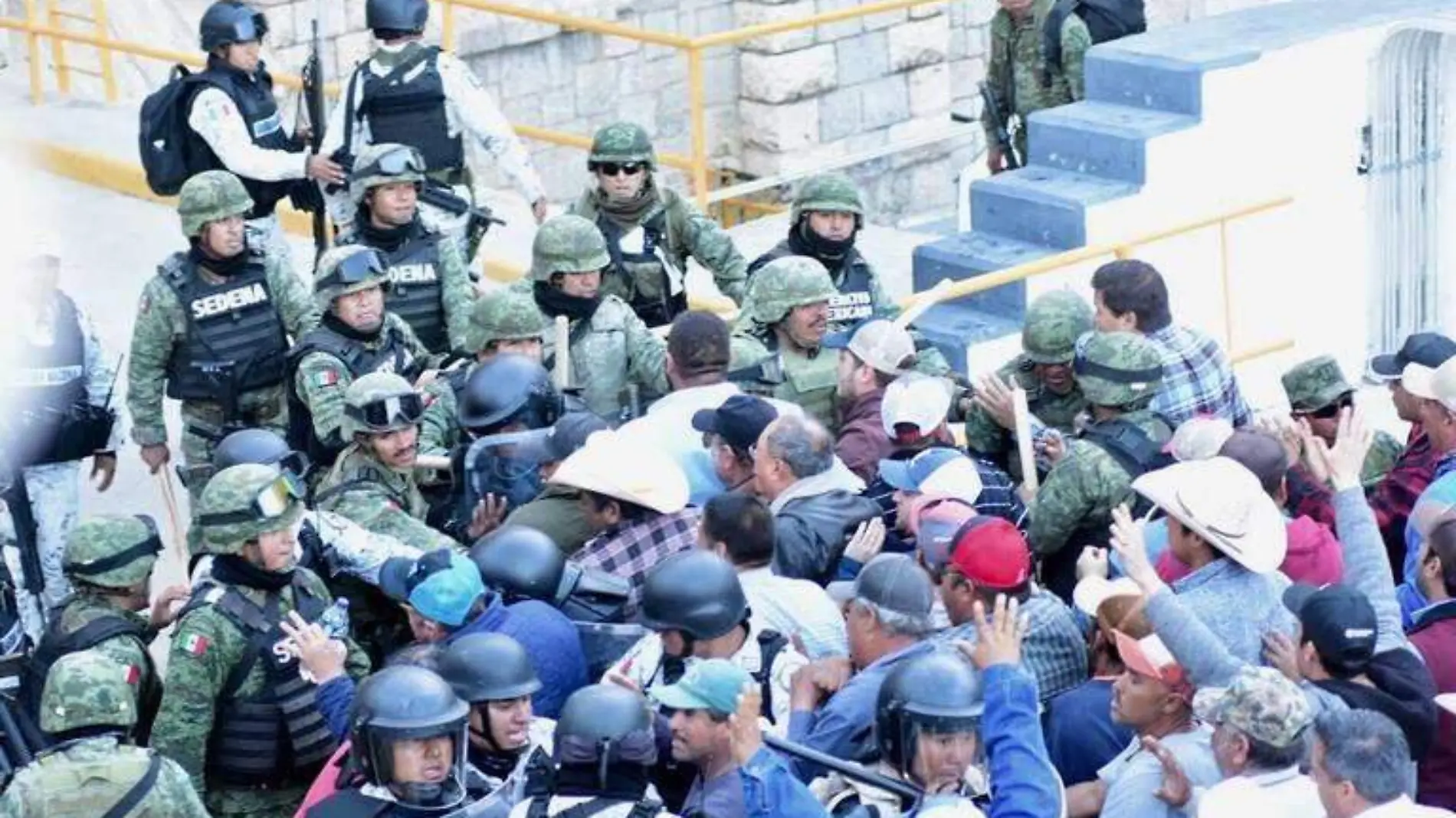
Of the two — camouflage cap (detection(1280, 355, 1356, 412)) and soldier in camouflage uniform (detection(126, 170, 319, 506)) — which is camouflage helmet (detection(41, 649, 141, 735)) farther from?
camouflage cap (detection(1280, 355, 1356, 412))

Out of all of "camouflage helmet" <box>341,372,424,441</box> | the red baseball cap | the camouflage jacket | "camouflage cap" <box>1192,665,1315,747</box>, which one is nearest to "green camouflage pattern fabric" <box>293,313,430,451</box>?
"camouflage helmet" <box>341,372,424,441</box>

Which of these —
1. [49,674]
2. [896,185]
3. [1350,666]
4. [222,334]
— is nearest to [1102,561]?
[1350,666]

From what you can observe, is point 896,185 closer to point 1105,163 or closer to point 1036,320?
point 1105,163

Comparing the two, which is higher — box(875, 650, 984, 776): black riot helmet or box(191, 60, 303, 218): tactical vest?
box(191, 60, 303, 218): tactical vest

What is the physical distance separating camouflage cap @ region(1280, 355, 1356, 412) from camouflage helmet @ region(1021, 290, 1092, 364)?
681 millimetres

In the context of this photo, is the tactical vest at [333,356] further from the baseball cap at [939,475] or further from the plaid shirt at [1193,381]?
the plaid shirt at [1193,381]

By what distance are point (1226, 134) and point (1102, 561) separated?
524 centimetres

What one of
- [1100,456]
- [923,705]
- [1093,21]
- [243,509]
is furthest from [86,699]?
[1093,21]

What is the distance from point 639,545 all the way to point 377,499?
2.67ft

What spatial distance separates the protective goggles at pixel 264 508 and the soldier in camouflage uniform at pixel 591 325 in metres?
2.18

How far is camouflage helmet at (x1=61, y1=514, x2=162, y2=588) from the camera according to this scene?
25.3 feet

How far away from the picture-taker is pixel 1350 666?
6.63 m

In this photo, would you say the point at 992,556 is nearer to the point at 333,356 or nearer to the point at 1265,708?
the point at 1265,708

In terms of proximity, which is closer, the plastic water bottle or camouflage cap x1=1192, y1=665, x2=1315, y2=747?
camouflage cap x1=1192, y1=665, x2=1315, y2=747
